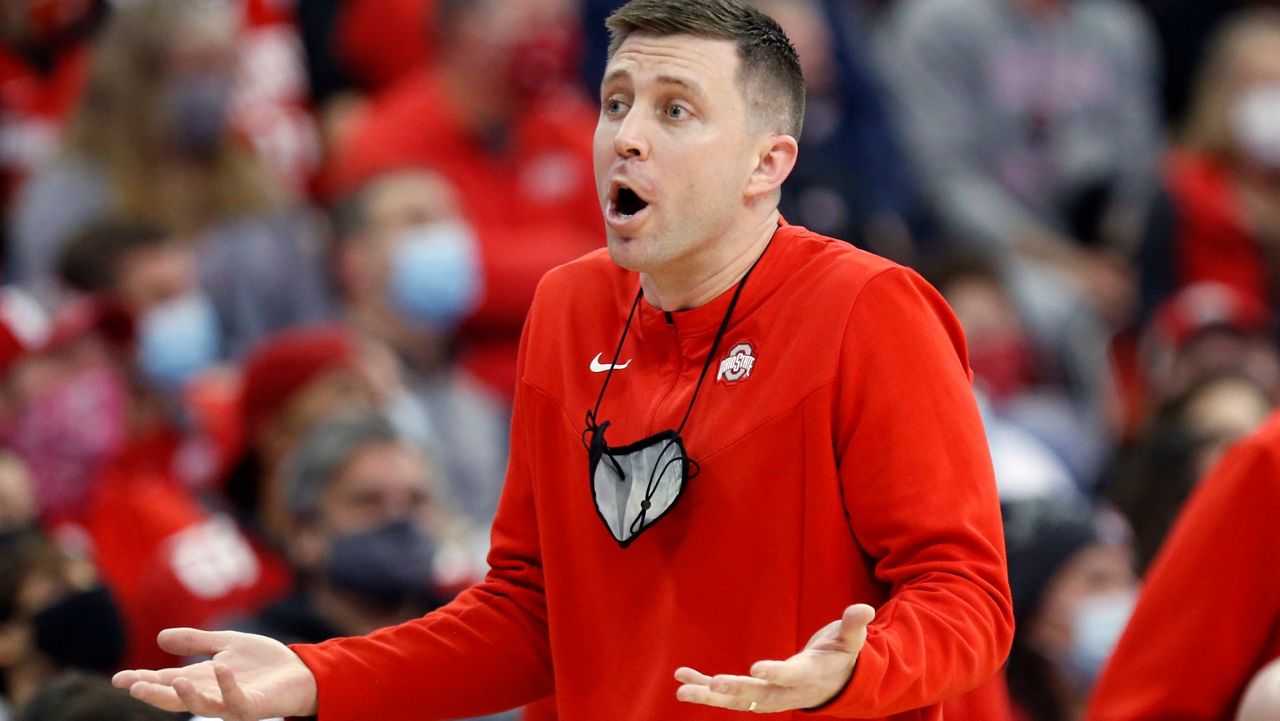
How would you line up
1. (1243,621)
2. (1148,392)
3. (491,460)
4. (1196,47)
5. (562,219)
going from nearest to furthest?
(1243,621) < (491,460) < (562,219) < (1148,392) < (1196,47)

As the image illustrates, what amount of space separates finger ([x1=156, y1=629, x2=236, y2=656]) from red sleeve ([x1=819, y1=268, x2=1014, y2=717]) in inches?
33.5

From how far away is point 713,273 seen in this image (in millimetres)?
2826

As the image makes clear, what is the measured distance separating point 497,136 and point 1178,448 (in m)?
2.59

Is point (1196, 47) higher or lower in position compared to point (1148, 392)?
higher

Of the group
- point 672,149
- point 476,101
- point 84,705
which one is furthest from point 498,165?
point 672,149

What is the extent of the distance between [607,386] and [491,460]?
10.7 ft

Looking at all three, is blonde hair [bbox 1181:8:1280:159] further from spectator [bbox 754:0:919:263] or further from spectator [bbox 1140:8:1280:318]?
spectator [bbox 754:0:919:263]

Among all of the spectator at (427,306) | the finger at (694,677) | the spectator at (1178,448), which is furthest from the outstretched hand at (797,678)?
the spectator at (427,306)

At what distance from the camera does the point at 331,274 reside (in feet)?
22.4

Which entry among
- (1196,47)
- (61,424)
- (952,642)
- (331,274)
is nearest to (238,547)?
(61,424)

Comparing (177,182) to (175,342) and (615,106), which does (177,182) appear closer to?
(175,342)

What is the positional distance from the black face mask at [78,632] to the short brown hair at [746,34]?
2.04m

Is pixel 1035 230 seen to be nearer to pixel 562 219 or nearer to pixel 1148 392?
pixel 1148 392

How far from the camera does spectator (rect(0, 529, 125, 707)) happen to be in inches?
166
